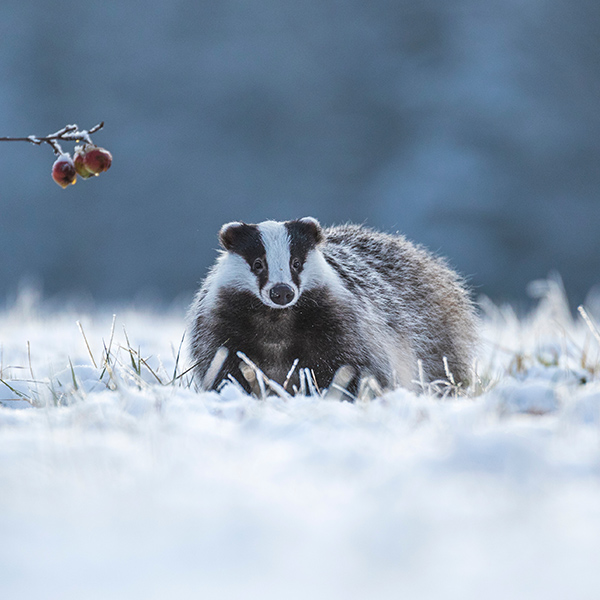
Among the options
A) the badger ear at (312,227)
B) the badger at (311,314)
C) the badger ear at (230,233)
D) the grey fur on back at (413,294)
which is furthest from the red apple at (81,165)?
the grey fur on back at (413,294)

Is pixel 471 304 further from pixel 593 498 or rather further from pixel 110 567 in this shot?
pixel 110 567

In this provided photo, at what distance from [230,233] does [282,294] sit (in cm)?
58

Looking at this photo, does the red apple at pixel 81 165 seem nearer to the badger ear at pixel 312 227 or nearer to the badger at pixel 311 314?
the badger at pixel 311 314

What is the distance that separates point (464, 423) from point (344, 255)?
2.02 m

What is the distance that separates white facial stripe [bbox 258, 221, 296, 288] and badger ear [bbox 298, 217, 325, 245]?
96 mm

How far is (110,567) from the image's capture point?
83 cm

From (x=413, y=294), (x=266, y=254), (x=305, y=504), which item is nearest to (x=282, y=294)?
(x=266, y=254)

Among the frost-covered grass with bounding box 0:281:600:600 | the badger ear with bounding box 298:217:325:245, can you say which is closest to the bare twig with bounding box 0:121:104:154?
the frost-covered grass with bounding box 0:281:600:600

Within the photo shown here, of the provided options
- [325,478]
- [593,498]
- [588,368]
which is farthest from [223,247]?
[593,498]

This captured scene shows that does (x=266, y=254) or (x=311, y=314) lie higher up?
(x=266, y=254)

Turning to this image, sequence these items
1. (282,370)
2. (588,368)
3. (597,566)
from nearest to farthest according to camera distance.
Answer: (597,566)
(588,368)
(282,370)

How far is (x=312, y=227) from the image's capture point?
A: 3.04 meters

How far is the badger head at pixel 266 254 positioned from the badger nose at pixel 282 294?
28 mm

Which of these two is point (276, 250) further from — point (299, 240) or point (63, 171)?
point (63, 171)
